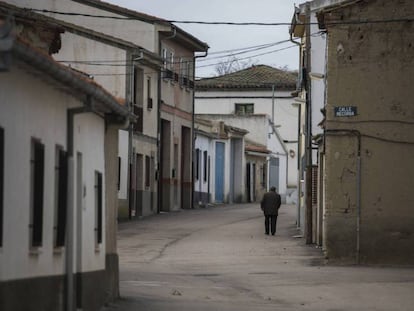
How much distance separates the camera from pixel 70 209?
13.6 meters

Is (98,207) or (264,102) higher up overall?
(264,102)

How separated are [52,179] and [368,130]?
1424 centimetres

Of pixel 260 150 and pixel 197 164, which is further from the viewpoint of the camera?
pixel 260 150

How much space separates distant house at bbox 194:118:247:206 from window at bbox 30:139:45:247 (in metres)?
42.3

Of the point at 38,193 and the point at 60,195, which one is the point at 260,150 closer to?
the point at 60,195

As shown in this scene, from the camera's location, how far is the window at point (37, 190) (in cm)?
1212

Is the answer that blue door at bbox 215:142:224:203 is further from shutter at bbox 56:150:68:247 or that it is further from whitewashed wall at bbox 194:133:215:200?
shutter at bbox 56:150:68:247

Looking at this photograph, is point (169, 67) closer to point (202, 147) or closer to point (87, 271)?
point (202, 147)

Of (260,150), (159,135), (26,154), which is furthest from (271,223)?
(260,150)

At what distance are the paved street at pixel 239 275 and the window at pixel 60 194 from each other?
137 inches

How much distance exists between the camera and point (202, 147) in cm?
5738

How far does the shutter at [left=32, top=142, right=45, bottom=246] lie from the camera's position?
40.0 ft

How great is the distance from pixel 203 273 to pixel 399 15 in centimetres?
781

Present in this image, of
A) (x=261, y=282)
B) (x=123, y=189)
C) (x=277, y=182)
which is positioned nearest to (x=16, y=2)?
(x=123, y=189)
